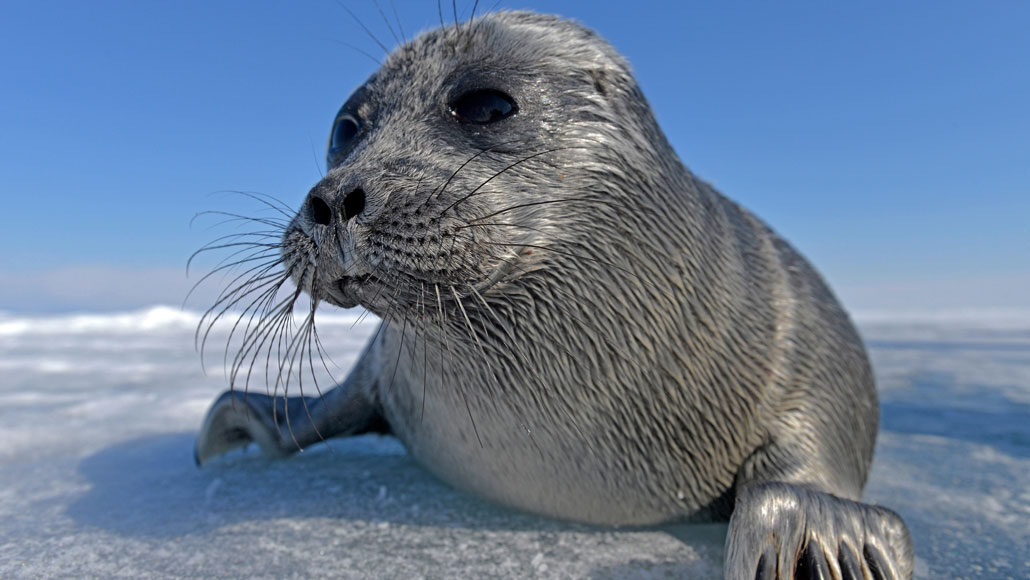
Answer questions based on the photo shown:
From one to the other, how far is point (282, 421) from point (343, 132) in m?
1.52

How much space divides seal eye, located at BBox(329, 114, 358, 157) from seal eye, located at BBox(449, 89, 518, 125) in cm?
47

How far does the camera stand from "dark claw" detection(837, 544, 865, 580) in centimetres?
158

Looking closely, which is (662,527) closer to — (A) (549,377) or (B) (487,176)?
(A) (549,377)

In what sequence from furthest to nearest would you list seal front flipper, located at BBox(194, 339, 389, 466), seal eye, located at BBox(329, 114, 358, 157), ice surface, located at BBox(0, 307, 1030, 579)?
seal front flipper, located at BBox(194, 339, 389, 466), seal eye, located at BBox(329, 114, 358, 157), ice surface, located at BBox(0, 307, 1030, 579)

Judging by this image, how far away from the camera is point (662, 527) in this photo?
218cm

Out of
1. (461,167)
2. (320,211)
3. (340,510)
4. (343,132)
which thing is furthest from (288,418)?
(461,167)

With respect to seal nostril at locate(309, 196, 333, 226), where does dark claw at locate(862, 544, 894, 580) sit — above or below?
below

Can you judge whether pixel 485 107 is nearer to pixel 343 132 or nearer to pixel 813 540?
pixel 343 132

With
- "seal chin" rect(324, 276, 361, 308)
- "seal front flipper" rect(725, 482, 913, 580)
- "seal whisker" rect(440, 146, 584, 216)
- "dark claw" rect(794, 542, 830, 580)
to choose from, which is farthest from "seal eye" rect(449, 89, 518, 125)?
"dark claw" rect(794, 542, 830, 580)

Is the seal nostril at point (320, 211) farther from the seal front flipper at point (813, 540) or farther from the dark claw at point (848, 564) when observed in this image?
the dark claw at point (848, 564)

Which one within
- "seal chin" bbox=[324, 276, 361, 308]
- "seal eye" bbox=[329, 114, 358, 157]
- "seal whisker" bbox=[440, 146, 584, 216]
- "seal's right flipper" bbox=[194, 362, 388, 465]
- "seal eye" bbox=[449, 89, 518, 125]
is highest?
"seal eye" bbox=[329, 114, 358, 157]

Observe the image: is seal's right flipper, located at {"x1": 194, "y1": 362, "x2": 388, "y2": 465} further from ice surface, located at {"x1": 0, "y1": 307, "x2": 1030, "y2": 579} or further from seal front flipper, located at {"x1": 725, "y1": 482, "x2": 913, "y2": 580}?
seal front flipper, located at {"x1": 725, "y1": 482, "x2": 913, "y2": 580}

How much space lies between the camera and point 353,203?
1.58 m

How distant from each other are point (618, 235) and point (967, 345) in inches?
→ 480
